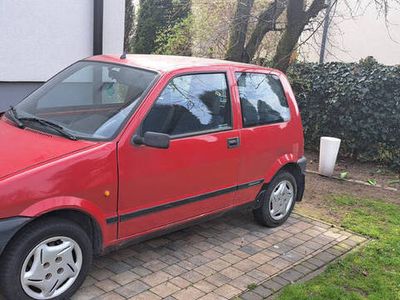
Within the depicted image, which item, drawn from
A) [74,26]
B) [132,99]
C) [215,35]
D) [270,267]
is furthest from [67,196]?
[215,35]

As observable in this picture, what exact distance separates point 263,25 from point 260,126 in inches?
190

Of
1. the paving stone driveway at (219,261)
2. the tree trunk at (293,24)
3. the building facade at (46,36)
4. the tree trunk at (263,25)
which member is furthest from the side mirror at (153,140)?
the tree trunk at (263,25)

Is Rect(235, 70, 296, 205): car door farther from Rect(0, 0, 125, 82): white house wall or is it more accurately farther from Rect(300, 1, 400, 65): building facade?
Rect(300, 1, 400, 65): building facade

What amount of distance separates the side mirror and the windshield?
18cm

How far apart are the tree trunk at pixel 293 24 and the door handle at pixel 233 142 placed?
13.0 feet

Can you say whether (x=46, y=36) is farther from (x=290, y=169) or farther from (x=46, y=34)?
(x=290, y=169)

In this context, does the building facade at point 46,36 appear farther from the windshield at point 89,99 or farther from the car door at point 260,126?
the car door at point 260,126

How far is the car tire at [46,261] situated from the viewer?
3.16 m

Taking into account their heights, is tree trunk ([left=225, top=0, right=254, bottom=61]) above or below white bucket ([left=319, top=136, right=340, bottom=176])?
above

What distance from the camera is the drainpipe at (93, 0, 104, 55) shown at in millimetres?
7789

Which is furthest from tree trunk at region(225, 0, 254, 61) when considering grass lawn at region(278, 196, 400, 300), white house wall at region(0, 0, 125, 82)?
grass lawn at region(278, 196, 400, 300)

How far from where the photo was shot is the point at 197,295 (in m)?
3.80

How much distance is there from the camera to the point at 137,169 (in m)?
3.76

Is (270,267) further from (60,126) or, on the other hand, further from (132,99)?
(60,126)
